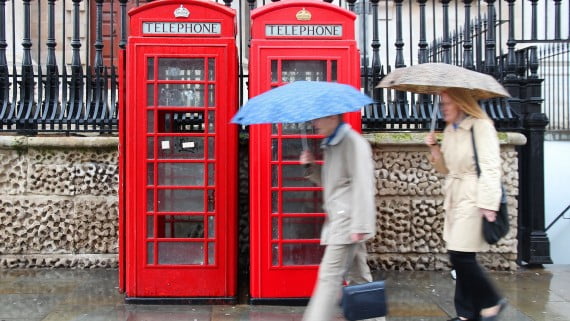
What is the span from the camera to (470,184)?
13.3ft

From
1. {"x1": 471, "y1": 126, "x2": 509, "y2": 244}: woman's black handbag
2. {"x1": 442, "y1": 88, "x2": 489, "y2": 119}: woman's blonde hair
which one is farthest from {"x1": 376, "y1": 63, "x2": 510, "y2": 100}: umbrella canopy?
{"x1": 471, "y1": 126, "x2": 509, "y2": 244}: woman's black handbag

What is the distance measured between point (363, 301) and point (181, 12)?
275 cm

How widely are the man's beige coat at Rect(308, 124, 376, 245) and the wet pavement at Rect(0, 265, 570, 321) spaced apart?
1.44 m

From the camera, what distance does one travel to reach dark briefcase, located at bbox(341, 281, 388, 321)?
383 cm

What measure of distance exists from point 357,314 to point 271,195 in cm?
155

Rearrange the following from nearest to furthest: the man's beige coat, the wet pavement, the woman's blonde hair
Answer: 1. the man's beige coat
2. the woman's blonde hair
3. the wet pavement

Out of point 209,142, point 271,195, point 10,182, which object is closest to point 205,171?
point 209,142

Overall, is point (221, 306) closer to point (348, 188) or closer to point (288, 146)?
point (288, 146)

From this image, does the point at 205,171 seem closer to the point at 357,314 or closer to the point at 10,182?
the point at 357,314

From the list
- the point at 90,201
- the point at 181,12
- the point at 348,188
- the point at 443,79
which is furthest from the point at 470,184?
the point at 90,201

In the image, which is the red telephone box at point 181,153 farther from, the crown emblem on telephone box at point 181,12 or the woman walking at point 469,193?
the woman walking at point 469,193

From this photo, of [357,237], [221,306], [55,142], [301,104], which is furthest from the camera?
[55,142]

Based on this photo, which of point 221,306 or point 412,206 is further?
point 412,206

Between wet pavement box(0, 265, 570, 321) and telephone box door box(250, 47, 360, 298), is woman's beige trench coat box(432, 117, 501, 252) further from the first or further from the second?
wet pavement box(0, 265, 570, 321)
